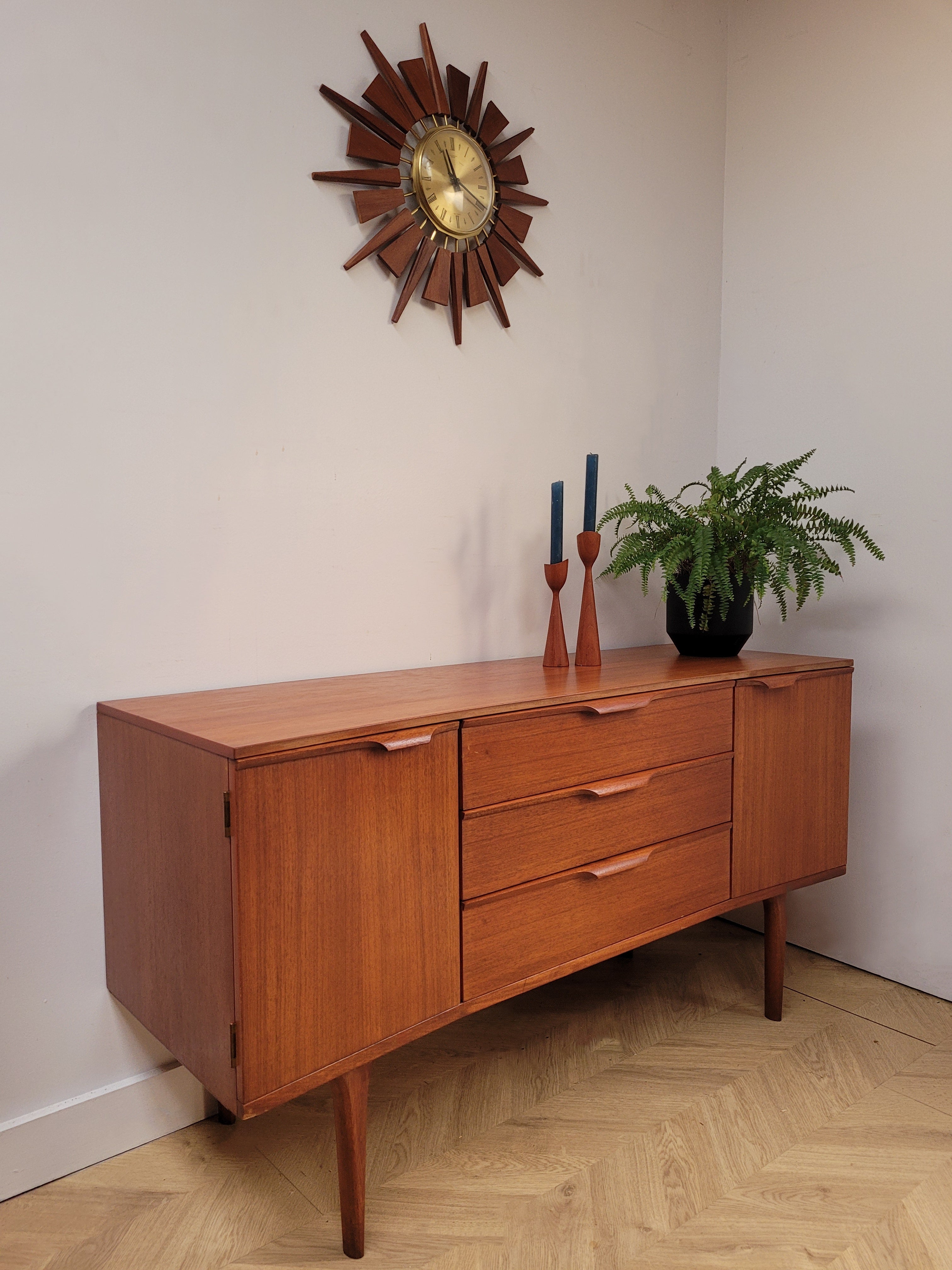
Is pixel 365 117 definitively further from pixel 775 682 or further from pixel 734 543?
pixel 775 682

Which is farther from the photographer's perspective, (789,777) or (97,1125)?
(789,777)

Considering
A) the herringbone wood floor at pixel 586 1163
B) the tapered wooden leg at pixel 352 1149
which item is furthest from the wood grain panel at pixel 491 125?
the herringbone wood floor at pixel 586 1163

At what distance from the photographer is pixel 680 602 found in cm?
195

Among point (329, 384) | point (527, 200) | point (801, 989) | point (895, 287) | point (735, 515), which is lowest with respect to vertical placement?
point (801, 989)

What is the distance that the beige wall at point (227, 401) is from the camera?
1358 millimetres

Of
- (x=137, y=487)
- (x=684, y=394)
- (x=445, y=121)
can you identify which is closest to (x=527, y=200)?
(x=445, y=121)

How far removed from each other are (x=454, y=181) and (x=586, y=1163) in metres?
1.86

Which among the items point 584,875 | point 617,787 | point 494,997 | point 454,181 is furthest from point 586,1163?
point 454,181

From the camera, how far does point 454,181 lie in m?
1.80

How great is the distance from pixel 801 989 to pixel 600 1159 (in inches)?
32.6

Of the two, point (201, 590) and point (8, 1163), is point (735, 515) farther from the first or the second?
point (8, 1163)

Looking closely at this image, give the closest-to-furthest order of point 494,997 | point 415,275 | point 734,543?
point 494,997 → point 415,275 → point 734,543

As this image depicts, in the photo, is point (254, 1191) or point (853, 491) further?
point (853, 491)

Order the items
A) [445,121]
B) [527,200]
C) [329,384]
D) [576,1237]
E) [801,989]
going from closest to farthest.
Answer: [576,1237] < [329,384] < [445,121] < [527,200] < [801,989]
